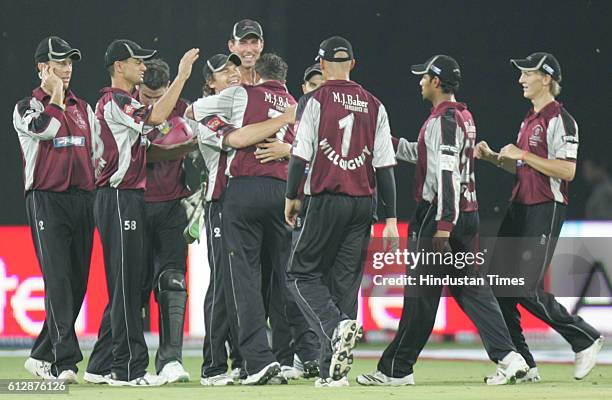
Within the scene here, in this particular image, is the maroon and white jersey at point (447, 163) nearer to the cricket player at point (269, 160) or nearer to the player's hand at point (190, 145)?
the cricket player at point (269, 160)

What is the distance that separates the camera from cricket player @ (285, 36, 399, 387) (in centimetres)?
787

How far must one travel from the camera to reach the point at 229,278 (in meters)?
8.29

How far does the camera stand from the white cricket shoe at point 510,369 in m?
8.52

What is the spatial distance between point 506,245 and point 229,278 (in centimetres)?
208

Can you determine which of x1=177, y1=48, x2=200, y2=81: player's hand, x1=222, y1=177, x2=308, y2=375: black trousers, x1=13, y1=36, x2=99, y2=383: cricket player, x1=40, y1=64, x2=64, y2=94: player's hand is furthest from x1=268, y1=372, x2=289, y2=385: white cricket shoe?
x1=40, y1=64, x2=64, y2=94: player's hand

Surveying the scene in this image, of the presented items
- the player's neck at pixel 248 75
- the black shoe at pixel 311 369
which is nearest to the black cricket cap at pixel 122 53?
the player's neck at pixel 248 75

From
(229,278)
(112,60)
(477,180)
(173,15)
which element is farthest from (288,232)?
(477,180)

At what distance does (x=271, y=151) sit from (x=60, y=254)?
5.18 ft

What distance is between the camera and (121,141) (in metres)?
8.59

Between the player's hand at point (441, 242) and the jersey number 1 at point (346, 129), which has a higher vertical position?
the jersey number 1 at point (346, 129)

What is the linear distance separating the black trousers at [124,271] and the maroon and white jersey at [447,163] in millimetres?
1866

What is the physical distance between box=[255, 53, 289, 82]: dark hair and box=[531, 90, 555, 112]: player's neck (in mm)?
1952

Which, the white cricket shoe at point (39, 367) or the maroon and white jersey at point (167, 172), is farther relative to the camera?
the maroon and white jersey at point (167, 172)

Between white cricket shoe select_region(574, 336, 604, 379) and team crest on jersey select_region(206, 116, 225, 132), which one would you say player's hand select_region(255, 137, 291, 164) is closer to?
team crest on jersey select_region(206, 116, 225, 132)
